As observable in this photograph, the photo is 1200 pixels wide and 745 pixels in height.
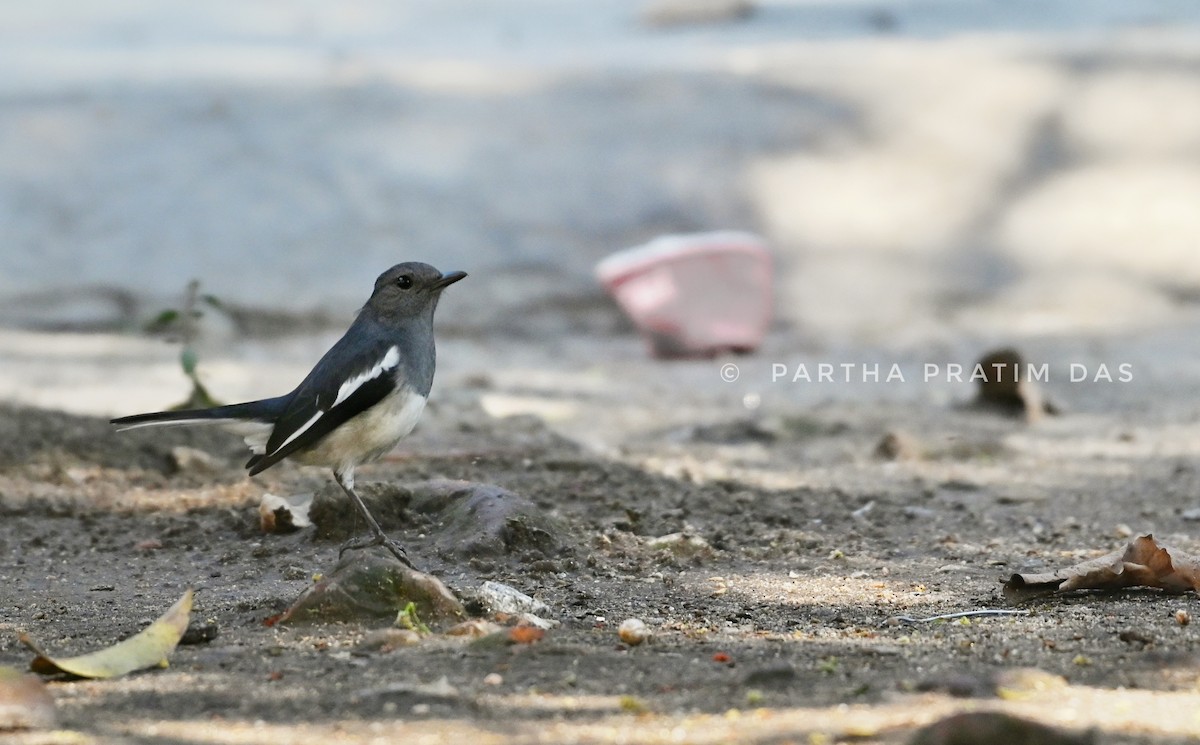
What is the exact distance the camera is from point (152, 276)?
9.69 m

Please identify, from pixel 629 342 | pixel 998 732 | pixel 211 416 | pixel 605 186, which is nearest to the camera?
pixel 998 732

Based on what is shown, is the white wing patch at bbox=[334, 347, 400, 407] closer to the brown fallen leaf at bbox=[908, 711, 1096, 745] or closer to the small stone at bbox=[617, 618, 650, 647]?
the small stone at bbox=[617, 618, 650, 647]

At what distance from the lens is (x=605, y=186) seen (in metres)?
10.5

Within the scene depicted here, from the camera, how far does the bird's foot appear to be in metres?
4.15

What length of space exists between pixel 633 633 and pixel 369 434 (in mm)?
1090

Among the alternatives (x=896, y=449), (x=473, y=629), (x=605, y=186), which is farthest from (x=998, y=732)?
(x=605, y=186)

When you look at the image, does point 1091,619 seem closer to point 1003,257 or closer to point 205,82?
point 1003,257

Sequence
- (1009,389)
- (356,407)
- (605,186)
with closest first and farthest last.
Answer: (356,407) → (1009,389) → (605,186)

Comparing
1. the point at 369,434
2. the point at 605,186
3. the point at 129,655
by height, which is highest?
the point at 605,186

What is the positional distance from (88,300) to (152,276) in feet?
1.53

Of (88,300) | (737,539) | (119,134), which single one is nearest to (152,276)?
(88,300)

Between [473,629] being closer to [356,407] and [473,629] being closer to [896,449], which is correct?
[356,407]

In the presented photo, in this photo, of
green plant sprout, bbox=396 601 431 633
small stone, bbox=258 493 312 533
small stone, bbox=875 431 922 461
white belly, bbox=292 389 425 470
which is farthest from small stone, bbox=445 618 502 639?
small stone, bbox=875 431 922 461

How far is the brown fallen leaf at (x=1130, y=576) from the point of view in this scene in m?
4.00
